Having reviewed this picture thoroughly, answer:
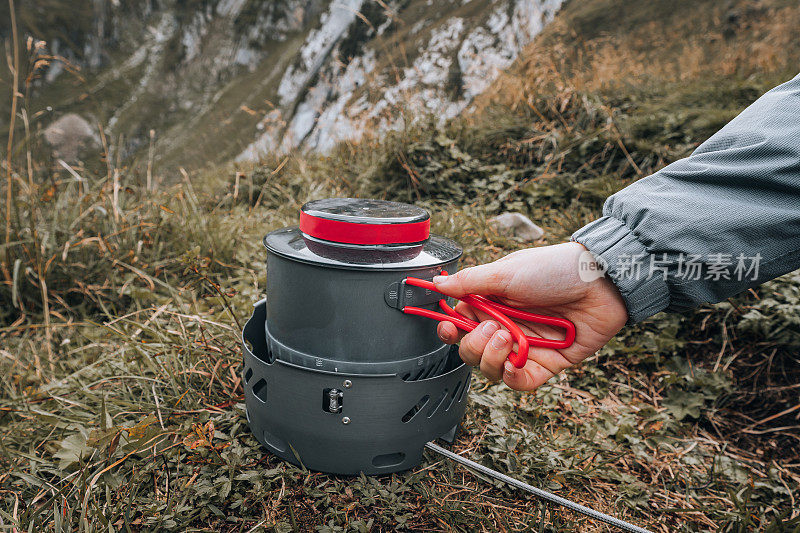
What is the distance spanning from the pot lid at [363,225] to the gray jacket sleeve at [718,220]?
0.48 metres

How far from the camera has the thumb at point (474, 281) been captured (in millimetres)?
1249

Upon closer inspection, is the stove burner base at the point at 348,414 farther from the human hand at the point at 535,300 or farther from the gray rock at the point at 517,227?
the gray rock at the point at 517,227

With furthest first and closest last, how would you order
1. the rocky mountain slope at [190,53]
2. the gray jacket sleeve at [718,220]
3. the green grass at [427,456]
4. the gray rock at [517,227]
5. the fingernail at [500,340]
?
the rocky mountain slope at [190,53]
the gray rock at [517,227]
the green grass at [427,456]
the fingernail at [500,340]
the gray jacket sleeve at [718,220]

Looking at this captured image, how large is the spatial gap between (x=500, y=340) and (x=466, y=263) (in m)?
1.43

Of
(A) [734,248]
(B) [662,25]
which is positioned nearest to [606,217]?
(A) [734,248]

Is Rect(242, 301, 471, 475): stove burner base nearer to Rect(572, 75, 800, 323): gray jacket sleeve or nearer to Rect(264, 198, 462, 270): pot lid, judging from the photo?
Rect(264, 198, 462, 270): pot lid

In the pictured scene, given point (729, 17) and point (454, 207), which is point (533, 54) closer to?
point (454, 207)

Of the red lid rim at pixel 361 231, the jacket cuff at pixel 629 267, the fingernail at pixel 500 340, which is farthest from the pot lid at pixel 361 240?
the jacket cuff at pixel 629 267

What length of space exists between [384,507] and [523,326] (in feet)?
2.21

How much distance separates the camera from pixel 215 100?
1665 inches

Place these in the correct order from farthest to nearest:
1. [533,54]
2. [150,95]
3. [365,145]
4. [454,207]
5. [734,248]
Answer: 1. [150,95]
2. [533,54]
3. [365,145]
4. [454,207]
5. [734,248]

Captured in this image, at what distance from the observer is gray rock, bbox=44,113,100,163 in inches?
114

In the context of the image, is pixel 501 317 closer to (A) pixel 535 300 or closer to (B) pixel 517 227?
(A) pixel 535 300

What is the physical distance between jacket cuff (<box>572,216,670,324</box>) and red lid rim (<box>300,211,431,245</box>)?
0.48 metres
